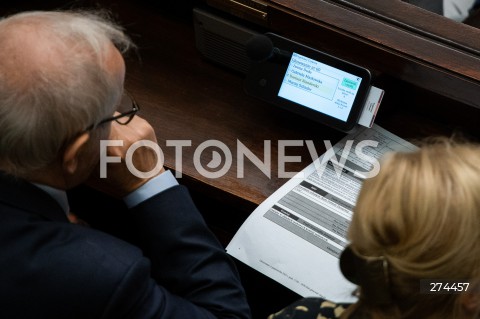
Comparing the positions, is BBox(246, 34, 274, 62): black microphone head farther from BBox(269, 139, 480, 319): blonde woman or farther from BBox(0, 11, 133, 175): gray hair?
BBox(269, 139, 480, 319): blonde woman

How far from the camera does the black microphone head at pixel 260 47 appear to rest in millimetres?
1234

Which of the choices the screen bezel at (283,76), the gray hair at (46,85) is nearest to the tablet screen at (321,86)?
the screen bezel at (283,76)

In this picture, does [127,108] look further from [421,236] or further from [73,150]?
[421,236]

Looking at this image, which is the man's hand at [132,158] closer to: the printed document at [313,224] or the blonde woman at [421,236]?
the printed document at [313,224]

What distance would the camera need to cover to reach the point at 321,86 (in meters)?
1.24

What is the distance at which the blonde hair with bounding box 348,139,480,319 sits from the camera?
0.74 meters

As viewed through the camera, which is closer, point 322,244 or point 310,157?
point 322,244

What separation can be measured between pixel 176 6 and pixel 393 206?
3.09 feet

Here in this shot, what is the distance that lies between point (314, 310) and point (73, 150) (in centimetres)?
44

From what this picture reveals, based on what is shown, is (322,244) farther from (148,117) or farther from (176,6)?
(176,6)

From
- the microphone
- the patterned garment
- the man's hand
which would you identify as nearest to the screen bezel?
the microphone

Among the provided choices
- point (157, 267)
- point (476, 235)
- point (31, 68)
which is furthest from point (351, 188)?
point (31, 68)

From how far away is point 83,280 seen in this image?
2.97 ft

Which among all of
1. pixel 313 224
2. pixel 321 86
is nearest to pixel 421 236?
pixel 313 224
